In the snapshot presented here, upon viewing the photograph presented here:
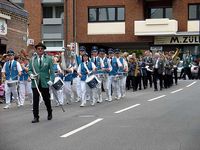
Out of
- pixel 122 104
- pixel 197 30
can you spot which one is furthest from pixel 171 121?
pixel 197 30

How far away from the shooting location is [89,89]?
738 inches

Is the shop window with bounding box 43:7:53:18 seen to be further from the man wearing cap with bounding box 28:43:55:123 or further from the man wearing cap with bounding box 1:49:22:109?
the man wearing cap with bounding box 28:43:55:123

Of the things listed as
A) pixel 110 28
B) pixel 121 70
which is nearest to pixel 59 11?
pixel 110 28

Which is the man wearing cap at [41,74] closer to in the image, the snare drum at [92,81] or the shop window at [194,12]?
the snare drum at [92,81]

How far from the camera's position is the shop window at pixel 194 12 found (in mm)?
48884

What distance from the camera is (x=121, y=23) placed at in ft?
164

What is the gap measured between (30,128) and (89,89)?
21.2ft

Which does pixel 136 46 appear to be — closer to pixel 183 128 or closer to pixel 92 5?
pixel 92 5

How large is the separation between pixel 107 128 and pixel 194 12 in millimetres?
38497

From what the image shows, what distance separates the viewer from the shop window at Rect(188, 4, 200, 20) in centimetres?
4888

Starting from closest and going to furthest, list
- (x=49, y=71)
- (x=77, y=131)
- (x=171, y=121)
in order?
(x=77, y=131) → (x=171, y=121) → (x=49, y=71)

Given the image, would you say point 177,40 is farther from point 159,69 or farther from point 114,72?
point 114,72

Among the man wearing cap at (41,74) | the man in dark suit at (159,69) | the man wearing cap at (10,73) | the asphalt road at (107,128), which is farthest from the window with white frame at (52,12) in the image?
the man wearing cap at (41,74)

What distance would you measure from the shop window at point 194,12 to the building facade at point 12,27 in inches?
874
